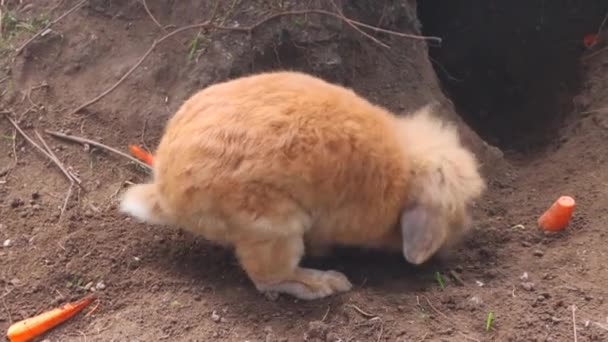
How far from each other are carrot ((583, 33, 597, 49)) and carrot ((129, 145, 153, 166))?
3978 mm

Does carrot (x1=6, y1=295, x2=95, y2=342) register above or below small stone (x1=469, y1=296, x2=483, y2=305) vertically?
below

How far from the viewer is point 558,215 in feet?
16.1

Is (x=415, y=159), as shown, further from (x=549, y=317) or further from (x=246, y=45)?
(x=246, y=45)

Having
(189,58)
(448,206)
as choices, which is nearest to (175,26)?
(189,58)

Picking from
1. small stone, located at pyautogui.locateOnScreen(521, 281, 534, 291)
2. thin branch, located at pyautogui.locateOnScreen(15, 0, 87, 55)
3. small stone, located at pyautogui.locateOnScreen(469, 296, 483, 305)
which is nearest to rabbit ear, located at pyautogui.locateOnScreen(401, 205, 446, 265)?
small stone, located at pyautogui.locateOnScreen(469, 296, 483, 305)

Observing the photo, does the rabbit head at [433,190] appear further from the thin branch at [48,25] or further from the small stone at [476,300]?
the thin branch at [48,25]

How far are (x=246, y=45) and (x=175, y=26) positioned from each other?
0.57 m

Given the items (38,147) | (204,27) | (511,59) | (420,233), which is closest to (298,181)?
(420,233)

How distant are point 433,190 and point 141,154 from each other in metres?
2.01

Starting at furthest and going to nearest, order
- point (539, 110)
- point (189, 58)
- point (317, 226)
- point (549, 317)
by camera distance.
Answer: point (539, 110) < point (189, 58) < point (317, 226) < point (549, 317)

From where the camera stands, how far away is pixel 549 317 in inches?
165

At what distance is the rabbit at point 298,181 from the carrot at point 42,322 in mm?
633

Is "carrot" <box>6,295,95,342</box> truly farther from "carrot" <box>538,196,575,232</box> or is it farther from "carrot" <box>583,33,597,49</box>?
"carrot" <box>583,33,597,49</box>

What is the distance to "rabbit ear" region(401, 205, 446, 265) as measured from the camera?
453 cm
